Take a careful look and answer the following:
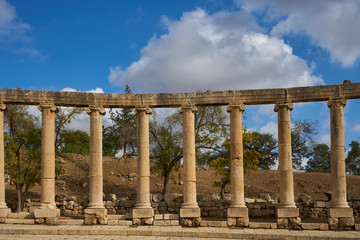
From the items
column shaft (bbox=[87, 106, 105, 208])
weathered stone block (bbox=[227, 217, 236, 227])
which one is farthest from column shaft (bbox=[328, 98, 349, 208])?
column shaft (bbox=[87, 106, 105, 208])

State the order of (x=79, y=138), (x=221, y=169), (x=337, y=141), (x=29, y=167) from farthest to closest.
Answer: (x=79, y=138)
(x=221, y=169)
(x=29, y=167)
(x=337, y=141)

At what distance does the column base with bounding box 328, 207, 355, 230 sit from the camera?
22.1m

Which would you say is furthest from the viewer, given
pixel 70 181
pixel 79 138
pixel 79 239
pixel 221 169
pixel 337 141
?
pixel 70 181

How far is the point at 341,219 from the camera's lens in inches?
875

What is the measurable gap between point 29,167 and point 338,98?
23693mm

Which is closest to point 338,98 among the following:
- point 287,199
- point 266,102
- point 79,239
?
point 266,102

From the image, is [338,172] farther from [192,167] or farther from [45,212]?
[45,212]

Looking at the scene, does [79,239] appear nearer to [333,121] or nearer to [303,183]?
[333,121]

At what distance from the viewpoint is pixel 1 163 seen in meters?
24.1

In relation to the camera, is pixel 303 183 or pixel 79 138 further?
pixel 303 183

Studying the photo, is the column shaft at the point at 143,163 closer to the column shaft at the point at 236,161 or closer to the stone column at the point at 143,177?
the stone column at the point at 143,177

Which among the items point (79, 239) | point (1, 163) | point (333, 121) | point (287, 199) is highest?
point (333, 121)

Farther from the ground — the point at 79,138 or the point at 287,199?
the point at 79,138

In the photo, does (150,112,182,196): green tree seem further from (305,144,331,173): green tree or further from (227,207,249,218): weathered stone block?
(305,144,331,173): green tree
